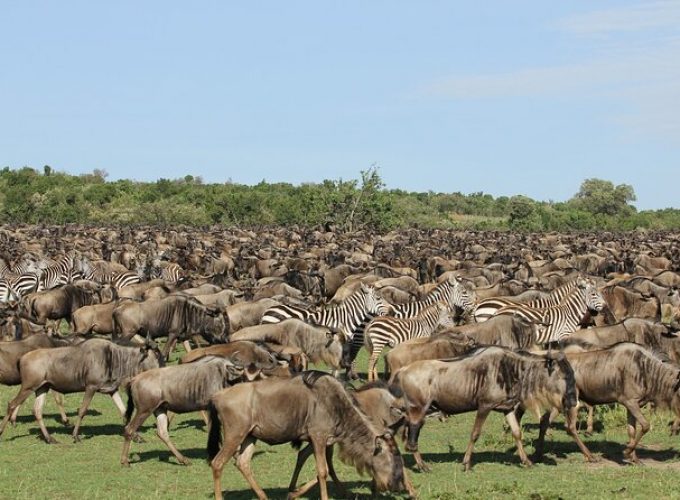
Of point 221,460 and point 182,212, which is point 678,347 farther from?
point 182,212

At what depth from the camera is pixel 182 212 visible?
81188 mm

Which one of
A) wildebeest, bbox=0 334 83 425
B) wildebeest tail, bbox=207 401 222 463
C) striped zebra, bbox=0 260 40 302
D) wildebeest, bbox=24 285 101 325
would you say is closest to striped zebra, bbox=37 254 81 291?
striped zebra, bbox=0 260 40 302

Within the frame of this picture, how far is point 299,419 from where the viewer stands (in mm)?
9359

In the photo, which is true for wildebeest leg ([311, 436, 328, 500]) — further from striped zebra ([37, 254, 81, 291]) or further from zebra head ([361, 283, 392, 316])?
striped zebra ([37, 254, 81, 291])

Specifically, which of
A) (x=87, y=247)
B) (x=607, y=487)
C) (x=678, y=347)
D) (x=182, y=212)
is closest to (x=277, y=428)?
(x=607, y=487)

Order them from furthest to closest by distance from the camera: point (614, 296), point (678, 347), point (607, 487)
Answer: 1. point (614, 296)
2. point (678, 347)
3. point (607, 487)

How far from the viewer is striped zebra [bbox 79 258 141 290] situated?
88.2ft

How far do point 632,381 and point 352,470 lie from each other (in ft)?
10.8

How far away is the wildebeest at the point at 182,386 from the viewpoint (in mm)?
11523

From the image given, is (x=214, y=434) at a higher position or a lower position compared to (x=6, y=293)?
higher

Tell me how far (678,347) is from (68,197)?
7608 cm

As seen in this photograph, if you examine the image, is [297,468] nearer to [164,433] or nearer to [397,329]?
[164,433]

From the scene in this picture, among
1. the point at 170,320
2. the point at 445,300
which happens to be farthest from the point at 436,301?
the point at 170,320

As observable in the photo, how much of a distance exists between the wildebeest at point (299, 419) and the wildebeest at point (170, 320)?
8.30 m
